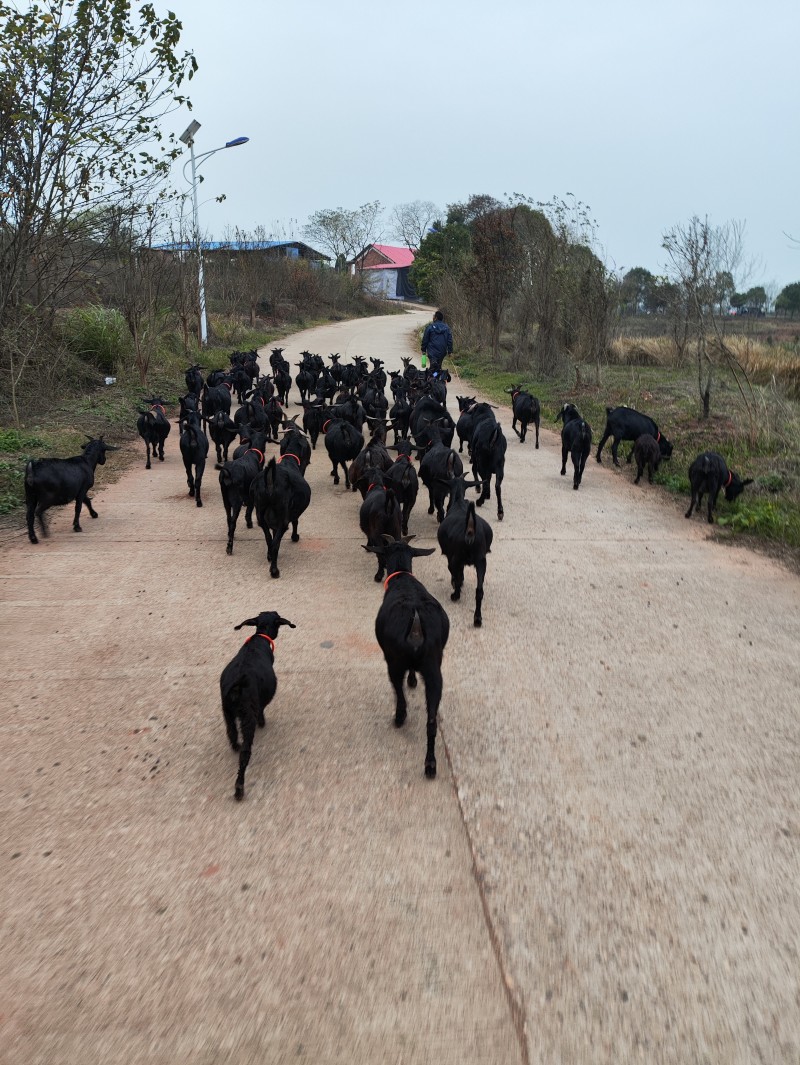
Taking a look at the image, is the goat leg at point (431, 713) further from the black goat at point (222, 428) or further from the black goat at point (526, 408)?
the black goat at point (526, 408)

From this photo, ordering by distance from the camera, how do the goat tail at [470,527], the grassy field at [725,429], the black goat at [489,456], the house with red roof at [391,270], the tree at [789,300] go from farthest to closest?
the house with red roof at [391,270] → the tree at [789,300] → the black goat at [489,456] → the grassy field at [725,429] → the goat tail at [470,527]

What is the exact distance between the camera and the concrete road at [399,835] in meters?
2.48

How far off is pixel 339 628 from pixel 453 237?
171 ft

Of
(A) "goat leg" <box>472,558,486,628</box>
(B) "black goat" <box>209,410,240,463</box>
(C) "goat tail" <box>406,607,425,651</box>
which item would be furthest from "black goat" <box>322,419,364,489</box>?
(C) "goat tail" <box>406,607,425,651</box>

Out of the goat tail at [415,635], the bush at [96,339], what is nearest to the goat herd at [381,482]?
the goat tail at [415,635]

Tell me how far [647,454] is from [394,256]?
78.7 metres

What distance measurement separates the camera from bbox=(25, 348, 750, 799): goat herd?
154 inches

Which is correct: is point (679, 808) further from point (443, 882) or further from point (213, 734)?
point (213, 734)

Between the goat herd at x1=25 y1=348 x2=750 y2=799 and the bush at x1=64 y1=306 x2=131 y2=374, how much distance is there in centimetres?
376

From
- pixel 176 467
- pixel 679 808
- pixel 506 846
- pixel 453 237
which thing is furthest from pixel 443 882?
pixel 453 237

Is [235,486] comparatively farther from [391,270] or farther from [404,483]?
[391,270]

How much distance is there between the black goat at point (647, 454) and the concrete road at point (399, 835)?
161 inches

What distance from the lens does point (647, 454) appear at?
1008 cm

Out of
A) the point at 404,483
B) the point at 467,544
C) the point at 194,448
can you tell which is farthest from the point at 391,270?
the point at 467,544
